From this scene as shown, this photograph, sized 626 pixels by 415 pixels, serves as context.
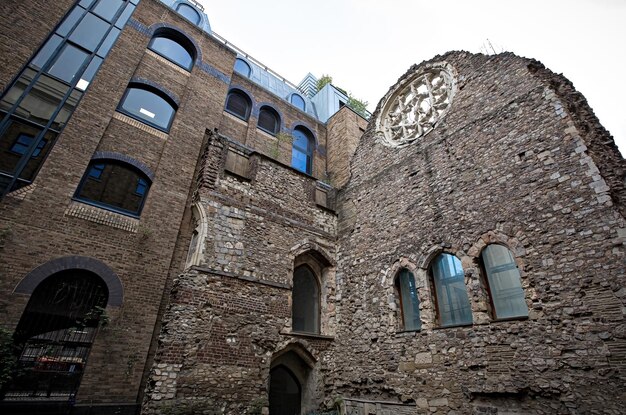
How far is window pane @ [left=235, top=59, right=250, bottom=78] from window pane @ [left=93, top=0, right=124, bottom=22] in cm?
551

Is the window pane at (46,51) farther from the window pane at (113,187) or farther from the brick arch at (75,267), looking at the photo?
the brick arch at (75,267)

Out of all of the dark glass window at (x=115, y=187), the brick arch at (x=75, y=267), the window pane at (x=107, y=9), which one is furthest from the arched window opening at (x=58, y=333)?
the window pane at (x=107, y=9)

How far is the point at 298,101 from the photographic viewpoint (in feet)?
56.5

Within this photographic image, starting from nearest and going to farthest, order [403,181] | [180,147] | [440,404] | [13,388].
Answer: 1. [440,404]
2. [13,388]
3. [403,181]
4. [180,147]

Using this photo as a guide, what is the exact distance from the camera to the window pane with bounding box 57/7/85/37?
927cm

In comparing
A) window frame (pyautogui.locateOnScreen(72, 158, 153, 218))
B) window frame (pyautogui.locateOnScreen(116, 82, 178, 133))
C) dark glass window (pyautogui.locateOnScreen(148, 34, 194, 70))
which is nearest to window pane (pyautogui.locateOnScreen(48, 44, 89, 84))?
window frame (pyautogui.locateOnScreen(116, 82, 178, 133))

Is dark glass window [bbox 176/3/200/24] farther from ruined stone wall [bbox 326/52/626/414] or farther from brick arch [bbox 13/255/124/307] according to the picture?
brick arch [bbox 13/255/124/307]

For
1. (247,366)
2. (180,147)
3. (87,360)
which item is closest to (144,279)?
(87,360)

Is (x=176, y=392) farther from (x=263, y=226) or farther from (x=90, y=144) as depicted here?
(x=90, y=144)

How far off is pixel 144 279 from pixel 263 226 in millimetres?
3452

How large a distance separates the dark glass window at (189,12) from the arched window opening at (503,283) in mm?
15349

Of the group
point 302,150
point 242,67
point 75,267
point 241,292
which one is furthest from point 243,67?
point 241,292

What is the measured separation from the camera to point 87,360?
7000 mm

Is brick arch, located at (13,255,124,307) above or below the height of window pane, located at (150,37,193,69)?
below
